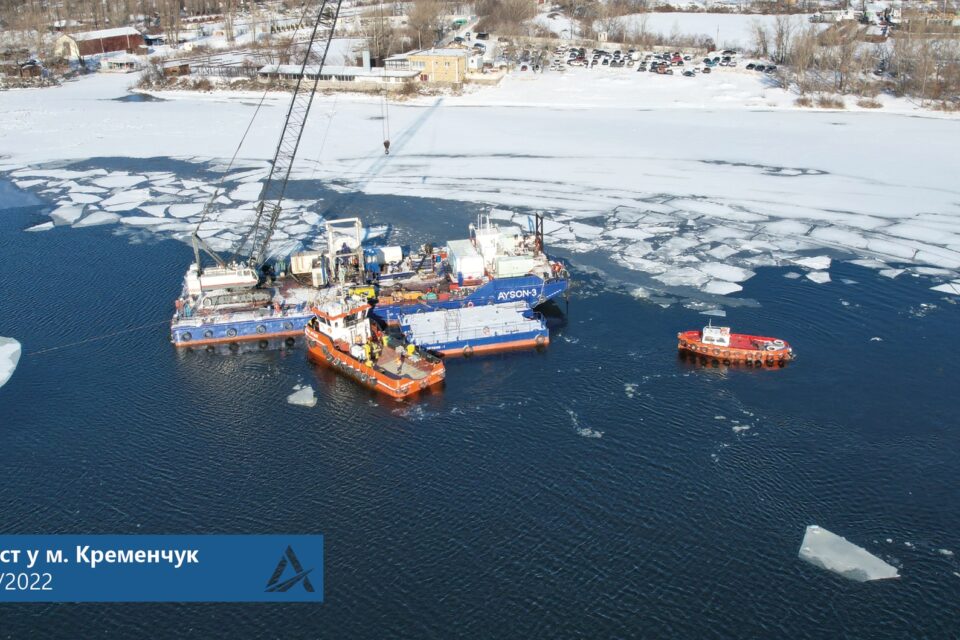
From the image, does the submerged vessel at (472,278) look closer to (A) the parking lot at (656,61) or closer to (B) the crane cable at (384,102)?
(B) the crane cable at (384,102)

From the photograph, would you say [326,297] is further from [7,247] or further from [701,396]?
[7,247]

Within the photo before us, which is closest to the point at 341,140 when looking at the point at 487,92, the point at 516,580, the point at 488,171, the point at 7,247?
the point at 488,171

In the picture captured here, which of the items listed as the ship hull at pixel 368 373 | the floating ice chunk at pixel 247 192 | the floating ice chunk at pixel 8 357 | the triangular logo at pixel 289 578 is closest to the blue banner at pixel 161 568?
the triangular logo at pixel 289 578

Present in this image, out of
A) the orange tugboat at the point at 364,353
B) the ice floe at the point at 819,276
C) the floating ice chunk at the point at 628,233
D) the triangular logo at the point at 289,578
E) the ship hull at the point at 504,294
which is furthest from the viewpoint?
the floating ice chunk at the point at 628,233

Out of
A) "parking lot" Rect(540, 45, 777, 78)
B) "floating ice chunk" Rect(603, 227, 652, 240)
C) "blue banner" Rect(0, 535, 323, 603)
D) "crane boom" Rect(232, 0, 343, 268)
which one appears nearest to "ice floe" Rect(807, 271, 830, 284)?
"floating ice chunk" Rect(603, 227, 652, 240)

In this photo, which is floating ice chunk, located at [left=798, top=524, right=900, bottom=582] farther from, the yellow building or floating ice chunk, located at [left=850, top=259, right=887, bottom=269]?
the yellow building

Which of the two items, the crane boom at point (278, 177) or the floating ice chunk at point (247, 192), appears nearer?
the crane boom at point (278, 177)
